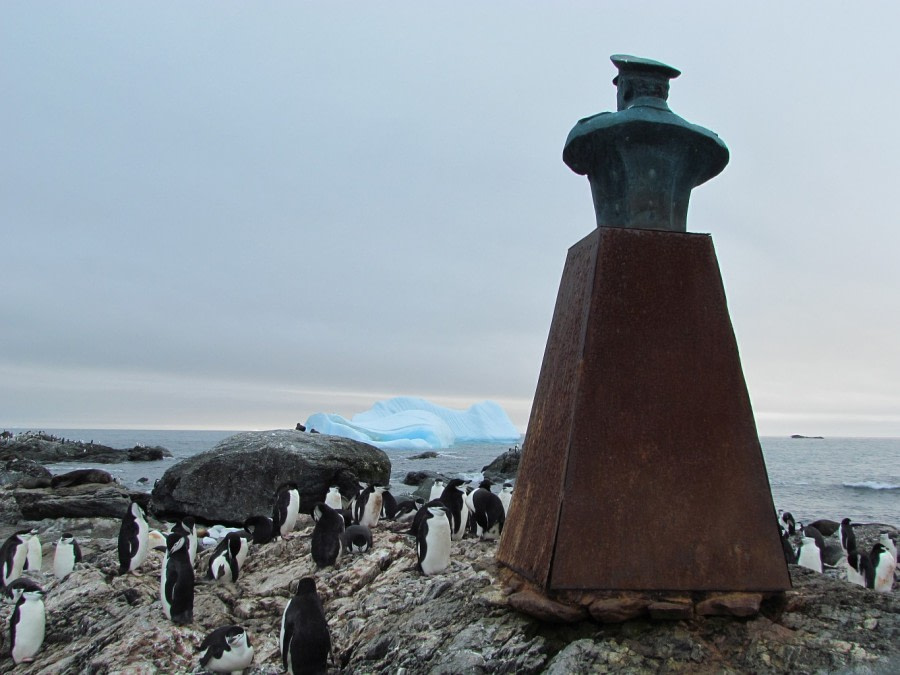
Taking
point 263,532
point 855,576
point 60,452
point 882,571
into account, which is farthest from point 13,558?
point 60,452

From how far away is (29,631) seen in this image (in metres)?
7.30

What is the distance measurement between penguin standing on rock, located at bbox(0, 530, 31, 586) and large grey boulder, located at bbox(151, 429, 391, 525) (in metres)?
5.21

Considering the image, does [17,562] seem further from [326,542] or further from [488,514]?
[488,514]

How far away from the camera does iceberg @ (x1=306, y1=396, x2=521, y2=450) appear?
57719 mm

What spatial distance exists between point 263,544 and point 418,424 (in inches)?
2209

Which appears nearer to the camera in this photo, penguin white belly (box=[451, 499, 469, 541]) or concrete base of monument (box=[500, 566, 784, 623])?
concrete base of monument (box=[500, 566, 784, 623])

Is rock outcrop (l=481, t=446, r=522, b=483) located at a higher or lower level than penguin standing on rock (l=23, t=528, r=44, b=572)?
lower

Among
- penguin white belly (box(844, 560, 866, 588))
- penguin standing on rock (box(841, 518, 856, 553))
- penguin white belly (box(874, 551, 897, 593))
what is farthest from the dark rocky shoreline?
penguin standing on rock (box(841, 518, 856, 553))

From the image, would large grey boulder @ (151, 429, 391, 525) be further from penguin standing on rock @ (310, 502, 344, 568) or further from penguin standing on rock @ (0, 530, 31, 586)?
penguin standing on rock @ (310, 502, 344, 568)

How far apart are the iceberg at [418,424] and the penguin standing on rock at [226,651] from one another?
48405 mm

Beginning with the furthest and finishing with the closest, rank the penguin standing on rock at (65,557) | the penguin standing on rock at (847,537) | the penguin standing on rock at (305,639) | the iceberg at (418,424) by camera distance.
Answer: the iceberg at (418,424) < the penguin standing on rock at (847,537) < the penguin standing on rock at (65,557) < the penguin standing on rock at (305,639)

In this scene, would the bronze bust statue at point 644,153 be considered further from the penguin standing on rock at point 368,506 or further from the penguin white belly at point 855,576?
the penguin white belly at point 855,576

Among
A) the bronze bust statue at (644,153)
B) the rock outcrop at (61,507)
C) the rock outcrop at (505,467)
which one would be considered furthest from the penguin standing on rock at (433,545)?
the rock outcrop at (505,467)

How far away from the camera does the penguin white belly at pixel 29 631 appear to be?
7.23m
